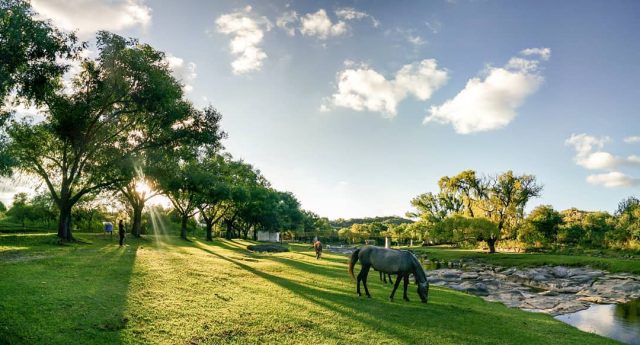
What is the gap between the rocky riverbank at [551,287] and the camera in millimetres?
22828

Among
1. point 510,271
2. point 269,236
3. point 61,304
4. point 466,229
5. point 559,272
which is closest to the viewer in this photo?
point 61,304

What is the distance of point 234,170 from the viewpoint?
7144cm

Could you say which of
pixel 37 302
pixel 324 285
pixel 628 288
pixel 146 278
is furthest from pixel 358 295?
pixel 628 288

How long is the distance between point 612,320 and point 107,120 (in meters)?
39.3

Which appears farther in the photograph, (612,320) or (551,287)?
(551,287)

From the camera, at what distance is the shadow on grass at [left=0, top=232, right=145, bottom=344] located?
8680 mm

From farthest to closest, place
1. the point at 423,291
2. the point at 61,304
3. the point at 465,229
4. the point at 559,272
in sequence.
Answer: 1. the point at 465,229
2. the point at 559,272
3. the point at 423,291
4. the point at 61,304

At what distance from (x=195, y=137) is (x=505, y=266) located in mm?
41194

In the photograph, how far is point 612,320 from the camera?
19188mm

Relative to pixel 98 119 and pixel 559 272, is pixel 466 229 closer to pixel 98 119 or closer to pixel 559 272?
pixel 559 272

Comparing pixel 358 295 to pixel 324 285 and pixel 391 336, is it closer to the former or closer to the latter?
pixel 324 285

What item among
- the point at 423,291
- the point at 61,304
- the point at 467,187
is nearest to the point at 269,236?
the point at 467,187

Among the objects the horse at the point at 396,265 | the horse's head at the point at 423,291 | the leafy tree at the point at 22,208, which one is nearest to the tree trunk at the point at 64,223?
the horse at the point at 396,265

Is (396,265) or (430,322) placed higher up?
(396,265)
